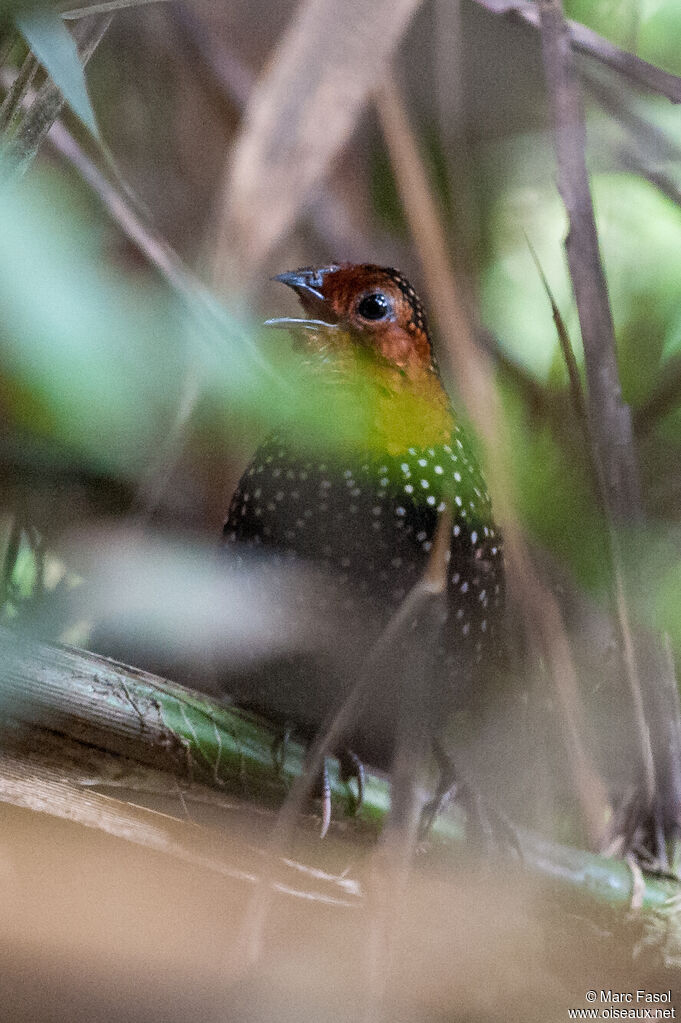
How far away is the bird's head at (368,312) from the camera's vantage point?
2.54 ft

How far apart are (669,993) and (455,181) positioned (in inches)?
26.9

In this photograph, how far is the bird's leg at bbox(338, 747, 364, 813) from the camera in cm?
71

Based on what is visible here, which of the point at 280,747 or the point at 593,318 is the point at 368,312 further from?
the point at 280,747

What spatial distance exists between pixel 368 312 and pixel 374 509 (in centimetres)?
19

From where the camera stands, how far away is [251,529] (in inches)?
29.7

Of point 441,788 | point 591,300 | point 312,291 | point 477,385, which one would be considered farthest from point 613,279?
point 441,788

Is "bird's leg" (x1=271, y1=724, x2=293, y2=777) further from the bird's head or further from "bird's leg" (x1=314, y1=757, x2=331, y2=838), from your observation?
the bird's head

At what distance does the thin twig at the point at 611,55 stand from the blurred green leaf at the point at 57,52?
358 millimetres

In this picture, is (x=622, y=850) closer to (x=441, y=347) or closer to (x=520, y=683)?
(x=520, y=683)

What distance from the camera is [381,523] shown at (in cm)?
75

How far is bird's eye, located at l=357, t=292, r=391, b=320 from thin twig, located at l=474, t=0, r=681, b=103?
0.81ft

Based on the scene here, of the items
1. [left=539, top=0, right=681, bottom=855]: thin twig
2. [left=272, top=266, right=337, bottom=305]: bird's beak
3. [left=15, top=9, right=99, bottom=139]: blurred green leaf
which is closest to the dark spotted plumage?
[left=272, top=266, right=337, bottom=305]: bird's beak

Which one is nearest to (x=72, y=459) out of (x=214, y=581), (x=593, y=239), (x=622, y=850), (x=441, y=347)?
(x=214, y=581)

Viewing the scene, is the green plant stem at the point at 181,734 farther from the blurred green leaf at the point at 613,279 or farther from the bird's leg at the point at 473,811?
the blurred green leaf at the point at 613,279
